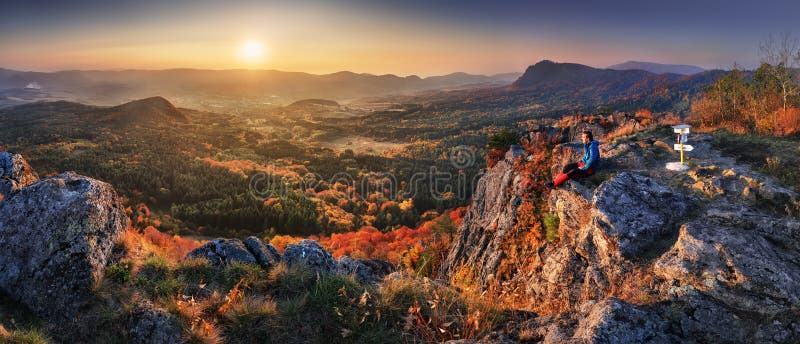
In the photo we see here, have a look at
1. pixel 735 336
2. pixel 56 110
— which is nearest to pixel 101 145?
pixel 56 110

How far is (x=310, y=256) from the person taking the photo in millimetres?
9312

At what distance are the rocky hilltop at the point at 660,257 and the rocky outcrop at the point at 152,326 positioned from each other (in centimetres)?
507

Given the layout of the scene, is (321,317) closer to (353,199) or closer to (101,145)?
(353,199)

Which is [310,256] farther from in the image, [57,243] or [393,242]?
[393,242]

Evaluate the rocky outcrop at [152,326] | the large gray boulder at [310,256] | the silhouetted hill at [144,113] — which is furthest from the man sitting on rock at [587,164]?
the silhouetted hill at [144,113]

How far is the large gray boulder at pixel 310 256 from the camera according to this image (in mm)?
9133

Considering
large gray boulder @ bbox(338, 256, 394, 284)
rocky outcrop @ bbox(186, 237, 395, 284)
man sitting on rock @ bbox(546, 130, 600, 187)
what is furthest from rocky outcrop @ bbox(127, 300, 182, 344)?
man sitting on rock @ bbox(546, 130, 600, 187)

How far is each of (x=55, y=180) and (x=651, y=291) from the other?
1294 centimetres

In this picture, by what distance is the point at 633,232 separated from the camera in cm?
818

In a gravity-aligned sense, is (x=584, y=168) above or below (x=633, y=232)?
above

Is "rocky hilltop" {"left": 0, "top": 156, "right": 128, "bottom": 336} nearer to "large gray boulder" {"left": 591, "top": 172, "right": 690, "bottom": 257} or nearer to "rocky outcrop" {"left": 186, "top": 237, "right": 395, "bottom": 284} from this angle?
"rocky outcrop" {"left": 186, "top": 237, "right": 395, "bottom": 284}

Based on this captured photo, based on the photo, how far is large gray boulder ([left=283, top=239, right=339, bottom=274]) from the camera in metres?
9.13

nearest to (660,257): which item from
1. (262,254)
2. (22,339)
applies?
(262,254)

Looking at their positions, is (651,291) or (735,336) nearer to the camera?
(735,336)
